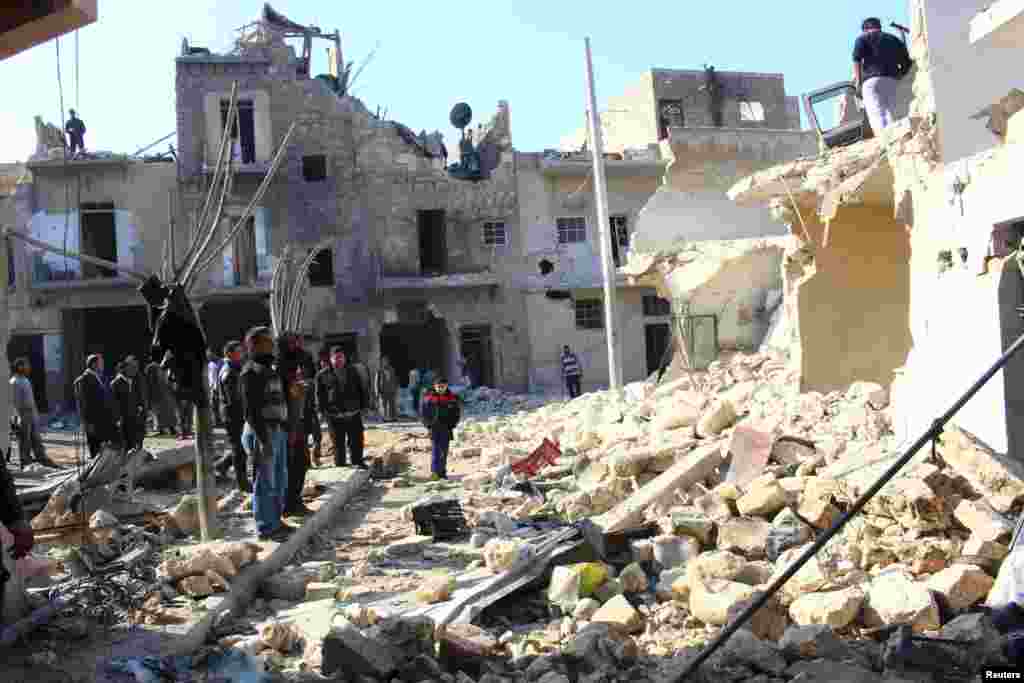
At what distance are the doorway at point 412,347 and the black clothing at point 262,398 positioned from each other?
68.3 ft

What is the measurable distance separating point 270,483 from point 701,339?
948 centimetres

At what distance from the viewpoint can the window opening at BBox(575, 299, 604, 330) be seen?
2783 centimetres

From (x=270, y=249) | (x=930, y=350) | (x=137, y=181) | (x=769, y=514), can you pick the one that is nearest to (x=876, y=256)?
(x=930, y=350)

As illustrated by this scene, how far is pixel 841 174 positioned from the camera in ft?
31.5

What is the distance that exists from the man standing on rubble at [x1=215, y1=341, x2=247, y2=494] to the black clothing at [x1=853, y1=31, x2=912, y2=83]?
6602 millimetres

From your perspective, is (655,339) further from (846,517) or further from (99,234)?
(846,517)

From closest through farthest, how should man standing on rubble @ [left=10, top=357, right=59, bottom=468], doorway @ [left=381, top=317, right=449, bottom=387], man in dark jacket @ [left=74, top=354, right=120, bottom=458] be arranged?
1. man in dark jacket @ [left=74, top=354, right=120, bottom=458]
2. man standing on rubble @ [left=10, top=357, right=59, bottom=468]
3. doorway @ [left=381, top=317, right=449, bottom=387]

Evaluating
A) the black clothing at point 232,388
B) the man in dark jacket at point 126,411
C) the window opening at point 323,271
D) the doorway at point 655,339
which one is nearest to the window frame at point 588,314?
the doorway at point 655,339

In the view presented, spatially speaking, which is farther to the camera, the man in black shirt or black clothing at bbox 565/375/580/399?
black clothing at bbox 565/375/580/399

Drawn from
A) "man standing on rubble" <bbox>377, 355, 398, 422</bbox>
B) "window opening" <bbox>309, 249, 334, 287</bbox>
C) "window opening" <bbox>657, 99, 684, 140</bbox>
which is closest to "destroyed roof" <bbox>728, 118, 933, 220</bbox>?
"man standing on rubble" <bbox>377, 355, 398, 422</bbox>

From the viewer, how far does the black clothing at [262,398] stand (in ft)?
22.0

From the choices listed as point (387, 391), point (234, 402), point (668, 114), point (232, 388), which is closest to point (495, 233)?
point (387, 391)

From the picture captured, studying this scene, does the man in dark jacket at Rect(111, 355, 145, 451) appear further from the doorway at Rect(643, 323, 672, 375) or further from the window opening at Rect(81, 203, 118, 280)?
the doorway at Rect(643, 323, 672, 375)

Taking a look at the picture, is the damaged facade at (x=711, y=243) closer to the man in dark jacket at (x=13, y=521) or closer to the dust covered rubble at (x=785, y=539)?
the dust covered rubble at (x=785, y=539)
